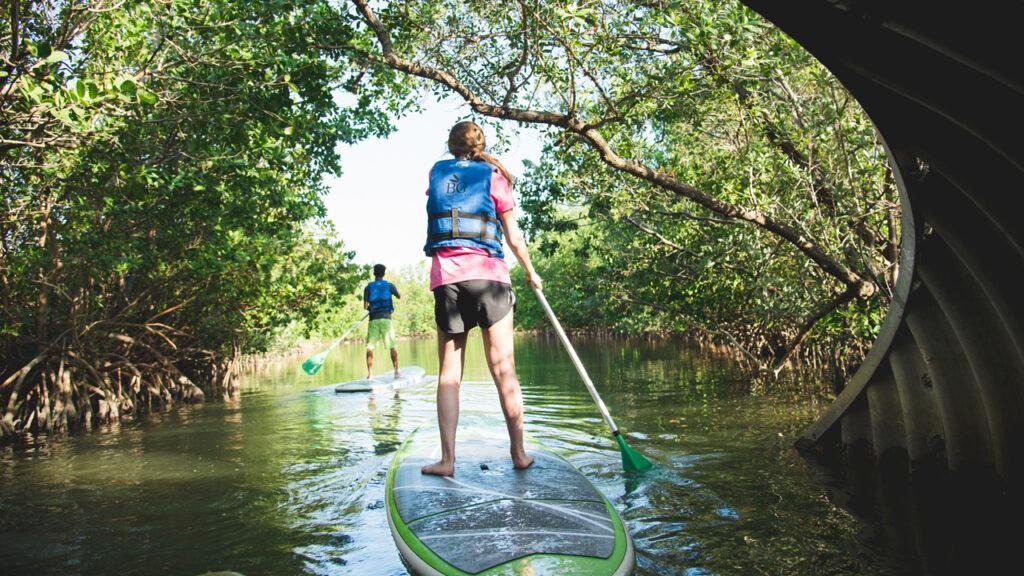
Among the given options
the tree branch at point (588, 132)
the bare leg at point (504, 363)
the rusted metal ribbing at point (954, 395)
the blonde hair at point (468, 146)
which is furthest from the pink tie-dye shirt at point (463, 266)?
the tree branch at point (588, 132)

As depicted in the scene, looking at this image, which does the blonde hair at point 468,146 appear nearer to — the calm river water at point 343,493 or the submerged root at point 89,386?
the calm river water at point 343,493

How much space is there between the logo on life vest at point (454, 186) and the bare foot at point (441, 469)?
1667 millimetres

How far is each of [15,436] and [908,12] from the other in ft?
37.3

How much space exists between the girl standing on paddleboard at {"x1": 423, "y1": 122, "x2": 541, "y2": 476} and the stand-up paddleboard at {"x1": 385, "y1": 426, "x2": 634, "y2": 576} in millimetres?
289

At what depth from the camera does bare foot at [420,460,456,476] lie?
14.5ft

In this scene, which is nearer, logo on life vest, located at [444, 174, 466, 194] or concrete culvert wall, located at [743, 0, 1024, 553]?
concrete culvert wall, located at [743, 0, 1024, 553]

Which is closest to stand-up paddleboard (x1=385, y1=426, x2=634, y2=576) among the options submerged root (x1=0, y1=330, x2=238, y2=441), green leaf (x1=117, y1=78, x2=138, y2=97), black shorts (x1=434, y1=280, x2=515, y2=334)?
black shorts (x1=434, y1=280, x2=515, y2=334)

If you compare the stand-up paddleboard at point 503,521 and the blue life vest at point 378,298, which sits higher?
the blue life vest at point 378,298

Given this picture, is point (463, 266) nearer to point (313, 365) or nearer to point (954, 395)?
point (954, 395)

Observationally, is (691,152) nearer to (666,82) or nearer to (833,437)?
(666,82)

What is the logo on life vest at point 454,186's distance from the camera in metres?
4.32

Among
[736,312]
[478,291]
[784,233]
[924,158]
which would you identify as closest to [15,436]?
[478,291]

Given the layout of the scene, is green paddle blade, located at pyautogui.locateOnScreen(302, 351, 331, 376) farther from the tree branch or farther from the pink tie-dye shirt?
the pink tie-dye shirt

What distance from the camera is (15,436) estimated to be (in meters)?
9.88
